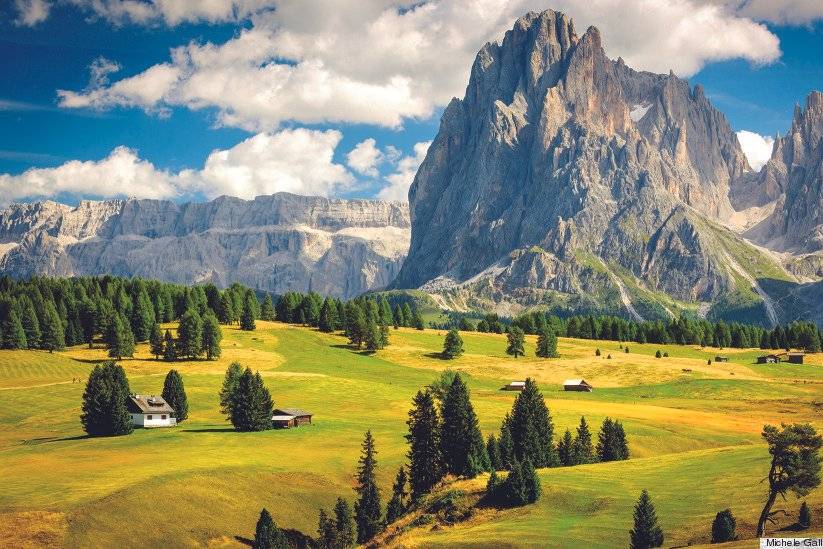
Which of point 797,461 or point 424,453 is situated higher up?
point 797,461

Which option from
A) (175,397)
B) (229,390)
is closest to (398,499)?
(229,390)

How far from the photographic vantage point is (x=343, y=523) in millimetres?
75125

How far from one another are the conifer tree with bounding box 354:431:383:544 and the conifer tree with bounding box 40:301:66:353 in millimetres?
109305

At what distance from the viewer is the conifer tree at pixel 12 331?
168625mm

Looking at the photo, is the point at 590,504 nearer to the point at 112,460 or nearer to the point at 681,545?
the point at 681,545

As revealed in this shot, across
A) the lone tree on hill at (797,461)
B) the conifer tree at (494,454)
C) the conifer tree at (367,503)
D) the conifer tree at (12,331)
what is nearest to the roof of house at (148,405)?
the conifer tree at (367,503)

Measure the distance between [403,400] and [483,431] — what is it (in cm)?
3590

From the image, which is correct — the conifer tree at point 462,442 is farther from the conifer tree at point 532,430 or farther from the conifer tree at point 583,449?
the conifer tree at point 583,449

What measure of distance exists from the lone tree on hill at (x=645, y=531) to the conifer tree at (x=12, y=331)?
148847 mm

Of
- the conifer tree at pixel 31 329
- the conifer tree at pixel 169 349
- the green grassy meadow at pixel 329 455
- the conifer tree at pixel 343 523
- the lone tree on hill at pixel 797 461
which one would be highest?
the conifer tree at pixel 31 329

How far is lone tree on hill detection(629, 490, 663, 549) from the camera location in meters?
55.1

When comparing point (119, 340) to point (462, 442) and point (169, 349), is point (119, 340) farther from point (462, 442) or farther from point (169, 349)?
point (462, 442)

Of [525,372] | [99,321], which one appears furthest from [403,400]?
[99,321]

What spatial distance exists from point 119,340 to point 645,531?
427 feet
